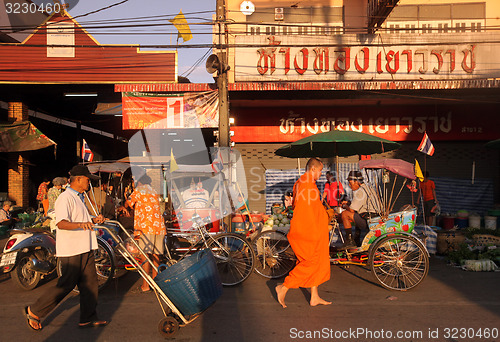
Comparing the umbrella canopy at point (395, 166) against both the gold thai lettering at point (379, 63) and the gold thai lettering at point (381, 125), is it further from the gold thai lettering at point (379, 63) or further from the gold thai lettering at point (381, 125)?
the gold thai lettering at point (381, 125)

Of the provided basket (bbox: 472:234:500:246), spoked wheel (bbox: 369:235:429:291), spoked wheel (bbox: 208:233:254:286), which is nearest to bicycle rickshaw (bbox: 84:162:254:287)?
spoked wheel (bbox: 208:233:254:286)

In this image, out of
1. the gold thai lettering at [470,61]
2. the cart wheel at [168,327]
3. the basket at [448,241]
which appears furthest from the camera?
the gold thai lettering at [470,61]

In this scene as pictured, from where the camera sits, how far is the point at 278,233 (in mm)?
7016

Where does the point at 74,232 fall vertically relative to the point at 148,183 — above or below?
below

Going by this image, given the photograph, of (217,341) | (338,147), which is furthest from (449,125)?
(217,341)

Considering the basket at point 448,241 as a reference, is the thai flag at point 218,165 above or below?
above

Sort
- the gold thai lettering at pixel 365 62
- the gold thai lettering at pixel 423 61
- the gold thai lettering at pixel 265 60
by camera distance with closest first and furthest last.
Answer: the gold thai lettering at pixel 423 61 → the gold thai lettering at pixel 365 62 → the gold thai lettering at pixel 265 60

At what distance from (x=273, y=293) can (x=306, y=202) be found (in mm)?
1600

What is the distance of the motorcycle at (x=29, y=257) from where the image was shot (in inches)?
251

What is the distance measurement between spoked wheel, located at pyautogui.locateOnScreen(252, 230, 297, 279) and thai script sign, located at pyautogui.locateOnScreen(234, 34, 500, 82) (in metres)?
7.76

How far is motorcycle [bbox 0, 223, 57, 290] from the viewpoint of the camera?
637 cm

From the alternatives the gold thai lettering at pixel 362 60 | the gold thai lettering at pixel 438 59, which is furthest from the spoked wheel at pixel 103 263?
the gold thai lettering at pixel 438 59

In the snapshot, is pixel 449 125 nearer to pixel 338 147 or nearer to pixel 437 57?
pixel 437 57

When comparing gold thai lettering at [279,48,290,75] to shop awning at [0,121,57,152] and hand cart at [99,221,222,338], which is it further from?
hand cart at [99,221,222,338]
